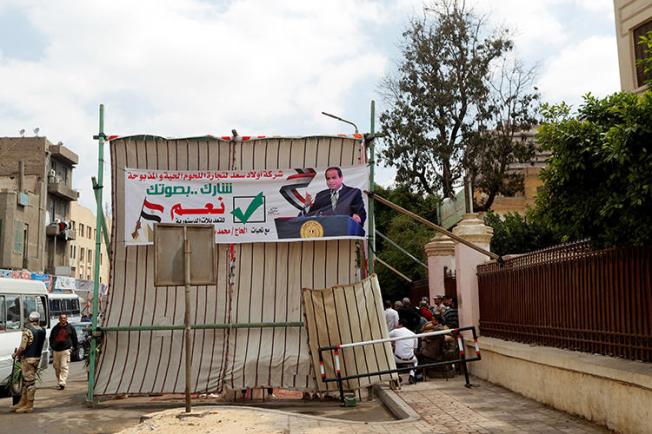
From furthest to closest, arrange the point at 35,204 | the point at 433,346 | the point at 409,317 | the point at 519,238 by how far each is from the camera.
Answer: the point at 35,204
the point at 519,238
the point at 409,317
the point at 433,346

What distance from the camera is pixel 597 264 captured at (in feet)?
27.3

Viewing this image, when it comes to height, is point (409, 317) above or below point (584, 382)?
above

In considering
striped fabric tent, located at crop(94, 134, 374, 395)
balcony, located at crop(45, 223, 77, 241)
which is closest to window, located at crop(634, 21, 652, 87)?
striped fabric tent, located at crop(94, 134, 374, 395)

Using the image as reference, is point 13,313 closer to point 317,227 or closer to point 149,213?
point 149,213

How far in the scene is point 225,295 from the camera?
37.8 ft

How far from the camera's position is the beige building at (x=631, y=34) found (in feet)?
62.8

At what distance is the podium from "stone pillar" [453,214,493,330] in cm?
342

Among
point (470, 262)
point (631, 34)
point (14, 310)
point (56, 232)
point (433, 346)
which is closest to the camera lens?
point (433, 346)

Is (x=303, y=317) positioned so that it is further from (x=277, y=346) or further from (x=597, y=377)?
(x=597, y=377)

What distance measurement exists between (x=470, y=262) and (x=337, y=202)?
3952 millimetres

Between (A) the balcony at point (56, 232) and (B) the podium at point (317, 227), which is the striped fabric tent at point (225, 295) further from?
(A) the balcony at point (56, 232)

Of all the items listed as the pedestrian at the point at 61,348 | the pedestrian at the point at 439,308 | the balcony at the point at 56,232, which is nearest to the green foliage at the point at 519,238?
the pedestrian at the point at 439,308

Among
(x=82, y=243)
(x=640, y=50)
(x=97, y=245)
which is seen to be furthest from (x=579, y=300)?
(x=82, y=243)

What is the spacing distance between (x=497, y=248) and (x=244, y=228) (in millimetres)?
13758
